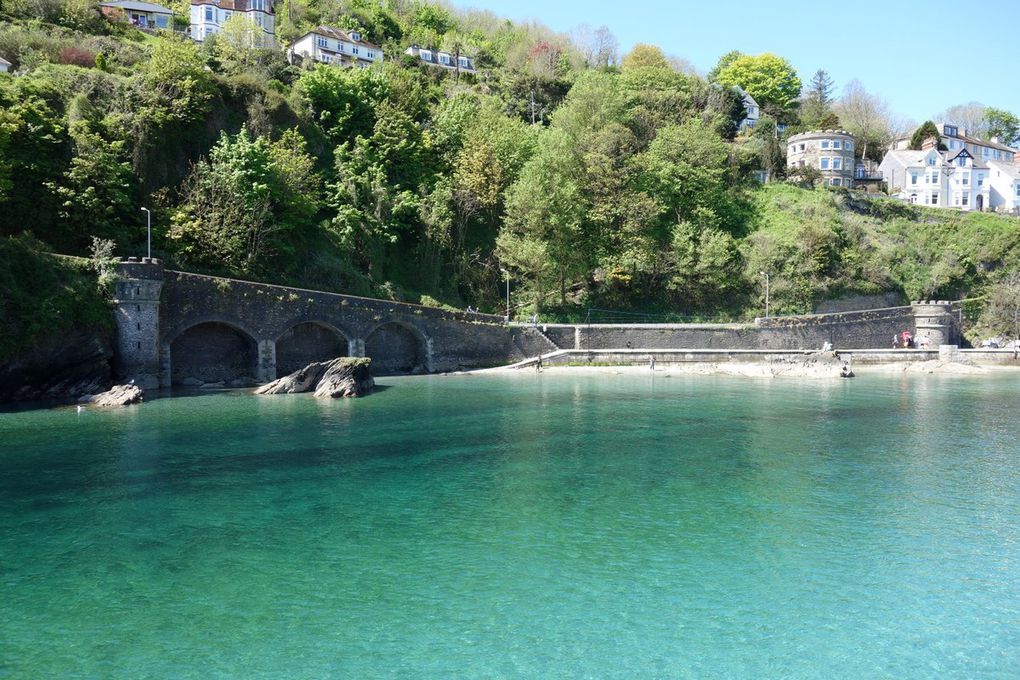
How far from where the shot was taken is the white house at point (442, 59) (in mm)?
80562

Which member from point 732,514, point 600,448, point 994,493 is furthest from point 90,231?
point 994,493

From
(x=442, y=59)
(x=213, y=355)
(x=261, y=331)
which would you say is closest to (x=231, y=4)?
(x=442, y=59)

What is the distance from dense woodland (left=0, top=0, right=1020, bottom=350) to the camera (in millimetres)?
39281

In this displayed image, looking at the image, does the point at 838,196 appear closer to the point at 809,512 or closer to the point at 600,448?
the point at 600,448

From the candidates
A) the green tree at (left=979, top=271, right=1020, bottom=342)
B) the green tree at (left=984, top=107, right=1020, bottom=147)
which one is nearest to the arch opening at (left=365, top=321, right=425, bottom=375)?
the green tree at (left=979, top=271, right=1020, bottom=342)

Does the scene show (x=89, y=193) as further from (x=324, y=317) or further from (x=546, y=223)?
(x=546, y=223)

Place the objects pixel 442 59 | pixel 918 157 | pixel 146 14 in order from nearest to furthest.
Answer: pixel 146 14, pixel 918 157, pixel 442 59

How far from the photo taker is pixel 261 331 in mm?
36750

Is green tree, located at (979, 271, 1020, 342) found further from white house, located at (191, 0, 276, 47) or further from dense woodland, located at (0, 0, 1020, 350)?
white house, located at (191, 0, 276, 47)

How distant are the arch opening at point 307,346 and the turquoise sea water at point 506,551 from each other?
13.2 meters

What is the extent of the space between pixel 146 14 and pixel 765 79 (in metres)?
70.8

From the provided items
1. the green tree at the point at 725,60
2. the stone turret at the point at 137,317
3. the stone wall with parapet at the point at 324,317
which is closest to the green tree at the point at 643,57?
the green tree at the point at 725,60

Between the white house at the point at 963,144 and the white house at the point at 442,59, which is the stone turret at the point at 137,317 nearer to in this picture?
the white house at the point at 442,59

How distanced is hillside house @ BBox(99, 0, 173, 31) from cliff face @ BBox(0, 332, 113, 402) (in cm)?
4500
